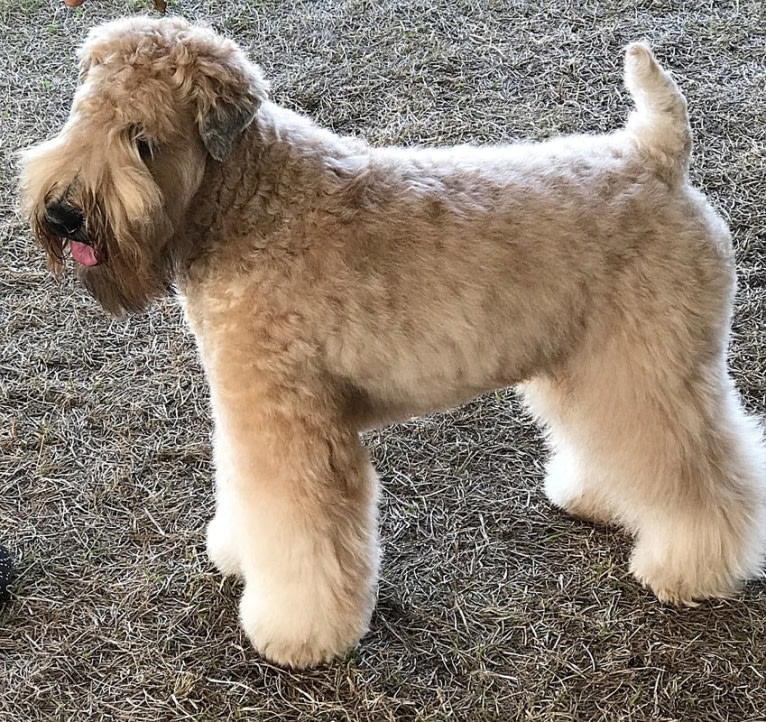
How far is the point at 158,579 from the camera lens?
114 inches

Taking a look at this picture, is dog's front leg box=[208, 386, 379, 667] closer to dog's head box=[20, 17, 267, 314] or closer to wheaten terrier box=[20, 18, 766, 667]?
wheaten terrier box=[20, 18, 766, 667]

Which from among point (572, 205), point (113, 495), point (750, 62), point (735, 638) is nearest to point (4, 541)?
point (113, 495)

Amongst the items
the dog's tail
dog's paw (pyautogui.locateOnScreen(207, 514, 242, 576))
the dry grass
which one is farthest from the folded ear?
the dry grass

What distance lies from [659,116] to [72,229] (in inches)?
58.6

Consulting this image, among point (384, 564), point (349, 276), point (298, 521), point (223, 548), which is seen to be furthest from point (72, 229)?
point (384, 564)

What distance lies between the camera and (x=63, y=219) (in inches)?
82.7

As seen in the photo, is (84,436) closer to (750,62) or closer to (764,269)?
(764,269)

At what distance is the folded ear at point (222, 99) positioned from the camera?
2117 millimetres

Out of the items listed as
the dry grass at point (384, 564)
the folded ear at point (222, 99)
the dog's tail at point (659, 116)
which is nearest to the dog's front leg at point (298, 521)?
the dry grass at point (384, 564)

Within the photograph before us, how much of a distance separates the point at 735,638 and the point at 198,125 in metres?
2.00

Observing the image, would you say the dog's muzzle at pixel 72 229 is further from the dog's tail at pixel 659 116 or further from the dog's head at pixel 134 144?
the dog's tail at pixel 659 116

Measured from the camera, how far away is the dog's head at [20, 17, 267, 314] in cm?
207

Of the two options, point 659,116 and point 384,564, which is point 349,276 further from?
point 384,564

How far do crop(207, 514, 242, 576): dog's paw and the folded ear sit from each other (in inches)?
46.3
